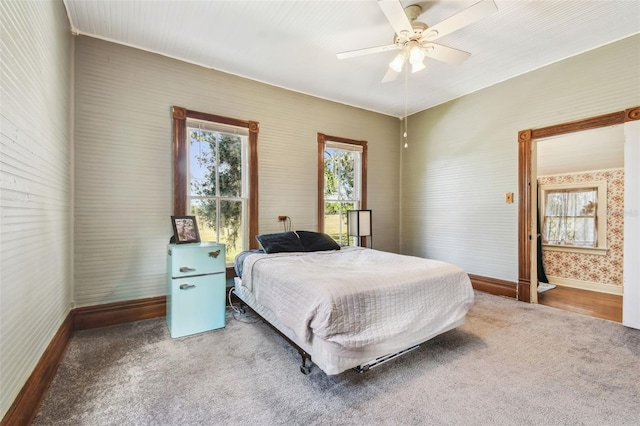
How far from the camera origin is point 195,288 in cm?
280

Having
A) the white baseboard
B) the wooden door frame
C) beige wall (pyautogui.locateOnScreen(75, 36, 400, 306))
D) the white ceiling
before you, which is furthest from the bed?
the white baseboard

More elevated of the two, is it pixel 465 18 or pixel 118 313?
pixel 465 18

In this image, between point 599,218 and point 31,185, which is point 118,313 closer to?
point 31,185

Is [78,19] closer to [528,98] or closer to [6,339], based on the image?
[6,339]

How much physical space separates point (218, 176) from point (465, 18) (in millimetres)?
3063

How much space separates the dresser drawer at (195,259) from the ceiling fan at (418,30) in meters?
2.32

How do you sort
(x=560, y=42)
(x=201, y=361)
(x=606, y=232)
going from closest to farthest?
(x=201, y=361) → (x=560, y=42) → (x=606, y=232)

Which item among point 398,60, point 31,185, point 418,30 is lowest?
point 31,185

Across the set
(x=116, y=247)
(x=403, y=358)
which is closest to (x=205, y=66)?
(x=116, y=247)

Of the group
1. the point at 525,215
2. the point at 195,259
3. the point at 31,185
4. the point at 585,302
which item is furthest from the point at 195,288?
the point at 585,302

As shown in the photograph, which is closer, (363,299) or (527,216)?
(363,299)

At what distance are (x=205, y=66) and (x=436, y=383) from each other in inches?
162

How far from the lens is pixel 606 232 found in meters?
4.39

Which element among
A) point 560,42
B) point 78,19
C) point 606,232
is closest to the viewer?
point 78,19
